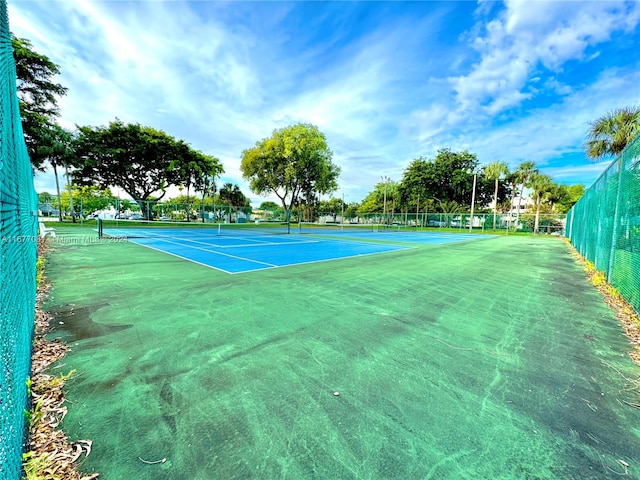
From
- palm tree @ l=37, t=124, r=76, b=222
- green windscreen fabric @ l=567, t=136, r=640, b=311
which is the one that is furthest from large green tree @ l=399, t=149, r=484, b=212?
palm tree @ l=37, t=124, r=76, b=222

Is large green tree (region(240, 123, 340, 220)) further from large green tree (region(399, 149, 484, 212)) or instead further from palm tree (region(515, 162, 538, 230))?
palm tree (region(515, 162, 538, 230))

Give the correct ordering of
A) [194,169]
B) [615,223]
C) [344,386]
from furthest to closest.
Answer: [194,169] → [615,223] → [344,386]

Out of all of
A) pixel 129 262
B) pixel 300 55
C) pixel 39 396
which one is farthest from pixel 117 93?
pixel 39 396

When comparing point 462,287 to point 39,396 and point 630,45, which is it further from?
point 630,45

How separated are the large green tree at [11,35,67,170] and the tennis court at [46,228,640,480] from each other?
882 inches

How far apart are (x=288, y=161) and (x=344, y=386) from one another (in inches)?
1262

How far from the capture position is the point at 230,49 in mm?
13375

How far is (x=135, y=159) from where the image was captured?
2714cm

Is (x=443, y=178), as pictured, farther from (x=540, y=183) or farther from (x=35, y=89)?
(x=35, y=89)

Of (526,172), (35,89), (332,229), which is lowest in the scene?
(332,229)

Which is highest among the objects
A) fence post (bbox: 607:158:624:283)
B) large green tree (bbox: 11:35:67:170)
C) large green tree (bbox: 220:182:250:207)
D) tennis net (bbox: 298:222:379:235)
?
large green tree (bbox: 11:35:67:170)

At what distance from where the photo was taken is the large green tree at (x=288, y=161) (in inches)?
1240

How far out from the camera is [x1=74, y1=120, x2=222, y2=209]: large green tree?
Answer: 25.5 metres

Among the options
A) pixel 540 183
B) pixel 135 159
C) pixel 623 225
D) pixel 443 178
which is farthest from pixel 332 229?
pixel 623 225
